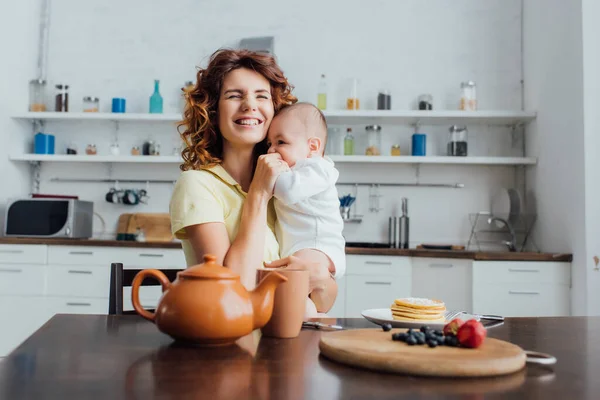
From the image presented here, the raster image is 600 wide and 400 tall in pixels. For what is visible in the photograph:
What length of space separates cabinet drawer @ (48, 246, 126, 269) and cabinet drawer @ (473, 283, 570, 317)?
232 cm

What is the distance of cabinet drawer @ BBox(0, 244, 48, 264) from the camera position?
4.15m

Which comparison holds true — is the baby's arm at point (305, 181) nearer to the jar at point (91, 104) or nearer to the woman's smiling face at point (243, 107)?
the woman's smiling face at point (243, 107)

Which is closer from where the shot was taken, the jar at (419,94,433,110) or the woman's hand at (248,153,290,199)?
the woman's hand at (248,153,290,199)

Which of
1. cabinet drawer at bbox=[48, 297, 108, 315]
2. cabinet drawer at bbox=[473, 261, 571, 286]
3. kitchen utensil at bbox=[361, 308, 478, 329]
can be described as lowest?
cabinet drawer at bbox=[48, 297, 108, 315]

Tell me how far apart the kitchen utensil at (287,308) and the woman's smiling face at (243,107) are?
688 mm

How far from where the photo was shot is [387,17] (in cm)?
483

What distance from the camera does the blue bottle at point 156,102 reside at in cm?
463

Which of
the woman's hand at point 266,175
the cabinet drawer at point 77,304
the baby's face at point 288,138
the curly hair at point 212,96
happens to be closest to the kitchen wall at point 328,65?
the cabinet drawer at point 77,304

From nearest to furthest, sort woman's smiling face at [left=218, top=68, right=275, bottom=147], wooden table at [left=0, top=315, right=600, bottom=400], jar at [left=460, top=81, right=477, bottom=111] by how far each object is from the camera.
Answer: wooden table at [left=0, top=315, right=600, bottom=400] < woman's smiling face at [left=218, top=68, right=275, bottom=147] < jar at [left=460, top=81, right=477, bottom=111]

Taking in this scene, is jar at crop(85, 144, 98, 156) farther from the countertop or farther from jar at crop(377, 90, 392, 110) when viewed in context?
jar at crop(377, 90, 392, 110)

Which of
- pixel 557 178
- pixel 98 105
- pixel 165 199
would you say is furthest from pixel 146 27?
pixel 557 178

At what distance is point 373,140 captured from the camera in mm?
4562

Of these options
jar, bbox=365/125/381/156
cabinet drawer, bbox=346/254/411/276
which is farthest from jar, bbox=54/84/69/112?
cabinet drawer, bbox=346/254/411/276

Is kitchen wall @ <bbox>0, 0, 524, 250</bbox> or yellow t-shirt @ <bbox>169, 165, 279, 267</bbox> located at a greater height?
kitchen wall @ <bbox>0, 0, 524, 250</bbox>
